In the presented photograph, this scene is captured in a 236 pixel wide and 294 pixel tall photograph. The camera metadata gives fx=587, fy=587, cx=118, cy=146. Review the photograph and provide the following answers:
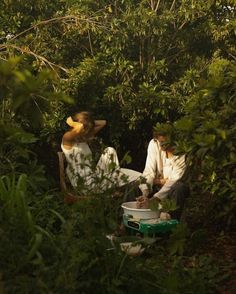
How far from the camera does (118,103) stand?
8.01 m

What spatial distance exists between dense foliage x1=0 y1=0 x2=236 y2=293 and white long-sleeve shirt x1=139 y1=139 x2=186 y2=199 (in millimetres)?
340

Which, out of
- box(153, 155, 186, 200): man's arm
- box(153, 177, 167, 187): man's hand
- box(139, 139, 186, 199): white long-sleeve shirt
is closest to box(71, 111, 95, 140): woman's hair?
box(139, 139, 186, 199): white long-sleeve shirt

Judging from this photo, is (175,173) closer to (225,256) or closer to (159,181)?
(159,181)

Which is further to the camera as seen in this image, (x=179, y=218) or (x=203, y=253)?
(x=179, y=218)

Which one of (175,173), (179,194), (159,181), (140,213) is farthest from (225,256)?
(159,181)

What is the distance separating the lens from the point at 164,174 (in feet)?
21.4

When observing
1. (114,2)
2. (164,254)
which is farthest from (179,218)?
(114,2)

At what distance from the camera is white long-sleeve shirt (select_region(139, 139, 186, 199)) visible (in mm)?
6268

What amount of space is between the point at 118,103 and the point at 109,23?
1.08 m

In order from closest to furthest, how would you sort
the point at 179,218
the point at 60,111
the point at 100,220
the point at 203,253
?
the point at 100,220, the point at 203,253, the point at 179,218, the point at 60,111

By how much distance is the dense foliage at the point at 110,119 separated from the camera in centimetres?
324

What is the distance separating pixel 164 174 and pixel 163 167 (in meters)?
0.08

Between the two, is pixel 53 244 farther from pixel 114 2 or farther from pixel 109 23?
pixel 114 2

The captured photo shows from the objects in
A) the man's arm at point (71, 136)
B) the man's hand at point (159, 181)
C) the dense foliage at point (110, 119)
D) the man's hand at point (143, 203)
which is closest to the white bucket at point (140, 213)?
the man's hand at point (143, 203)
